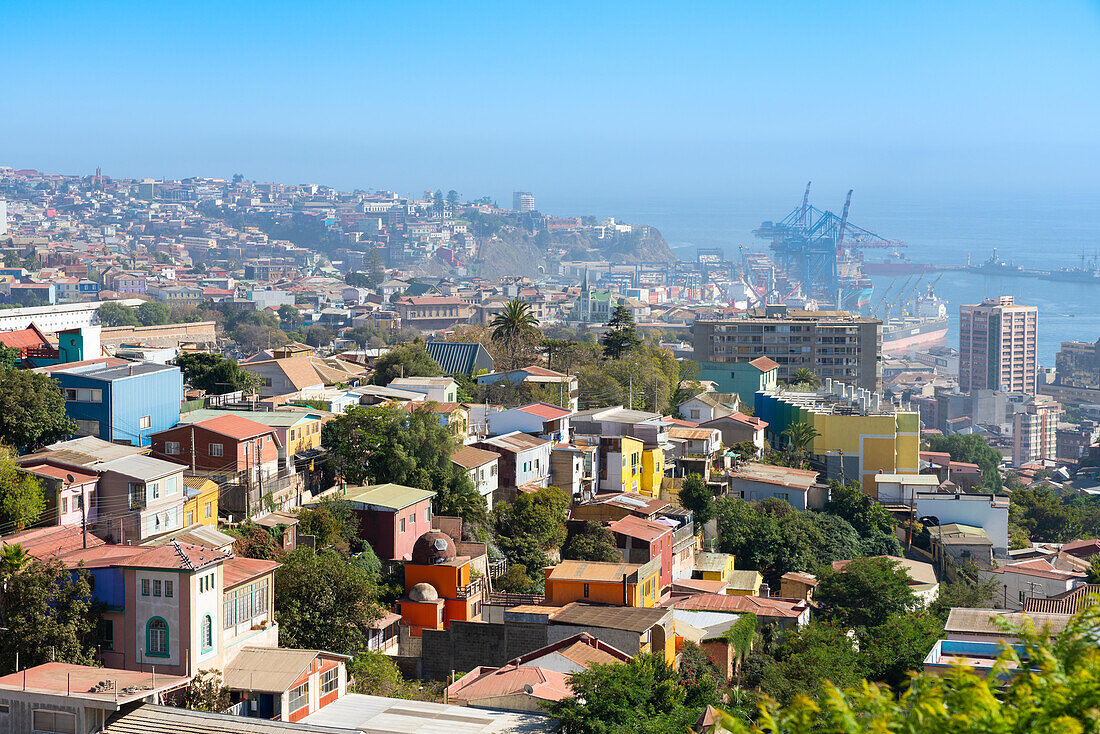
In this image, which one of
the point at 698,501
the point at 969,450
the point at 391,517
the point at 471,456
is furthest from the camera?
the point at 969,450

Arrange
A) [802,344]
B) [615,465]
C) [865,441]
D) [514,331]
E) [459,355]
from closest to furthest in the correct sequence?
[615,465], [865,441], [459,355], [514,331], [802,344]

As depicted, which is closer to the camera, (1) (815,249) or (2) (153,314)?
(2) (153,314)

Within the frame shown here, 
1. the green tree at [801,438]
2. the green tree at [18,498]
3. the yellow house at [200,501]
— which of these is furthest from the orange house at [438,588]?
the green tree at [801,438]

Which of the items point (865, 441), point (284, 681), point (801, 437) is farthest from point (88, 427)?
point (865, 441)

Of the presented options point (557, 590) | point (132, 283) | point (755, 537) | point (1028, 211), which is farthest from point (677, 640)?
point (1028, 211)

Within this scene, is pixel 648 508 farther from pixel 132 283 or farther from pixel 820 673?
pixel 132 283

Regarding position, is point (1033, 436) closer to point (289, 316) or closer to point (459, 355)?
point (289, 316)
